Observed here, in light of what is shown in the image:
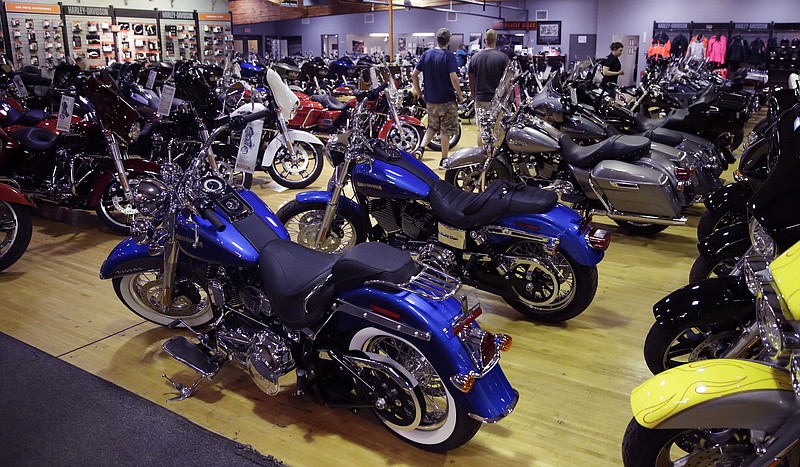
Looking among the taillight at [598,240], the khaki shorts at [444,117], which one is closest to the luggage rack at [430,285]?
the taillight at [598,240]

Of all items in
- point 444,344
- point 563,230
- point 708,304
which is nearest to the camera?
point 444,344

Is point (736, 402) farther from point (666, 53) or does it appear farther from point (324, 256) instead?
point (666, 53)

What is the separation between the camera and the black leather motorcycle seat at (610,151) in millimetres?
4348

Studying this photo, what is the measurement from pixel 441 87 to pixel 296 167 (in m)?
1.78

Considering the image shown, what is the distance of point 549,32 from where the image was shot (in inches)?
641

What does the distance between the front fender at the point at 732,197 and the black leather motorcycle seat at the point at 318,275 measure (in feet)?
7.38

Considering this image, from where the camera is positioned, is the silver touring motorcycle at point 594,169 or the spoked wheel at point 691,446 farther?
the silver touring motorcycle at point 594,169

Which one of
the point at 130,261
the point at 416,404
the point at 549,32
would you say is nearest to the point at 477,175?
the point at 130,261

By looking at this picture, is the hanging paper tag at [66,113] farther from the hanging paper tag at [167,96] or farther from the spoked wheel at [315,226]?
the spoked wheel at [315,226]

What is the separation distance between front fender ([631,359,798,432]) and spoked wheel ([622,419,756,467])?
18 centimetres

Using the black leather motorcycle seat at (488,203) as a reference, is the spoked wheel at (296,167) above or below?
below

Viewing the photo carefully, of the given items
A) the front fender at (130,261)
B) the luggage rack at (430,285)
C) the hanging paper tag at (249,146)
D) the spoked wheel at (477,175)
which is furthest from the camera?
the spoked wheel at (477,175)

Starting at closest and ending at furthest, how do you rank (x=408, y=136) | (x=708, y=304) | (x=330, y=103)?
(x=708, y=304)
(x=408, y=136)
(x=330, y=103)

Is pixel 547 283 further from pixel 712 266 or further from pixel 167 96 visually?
pixel 167 96
